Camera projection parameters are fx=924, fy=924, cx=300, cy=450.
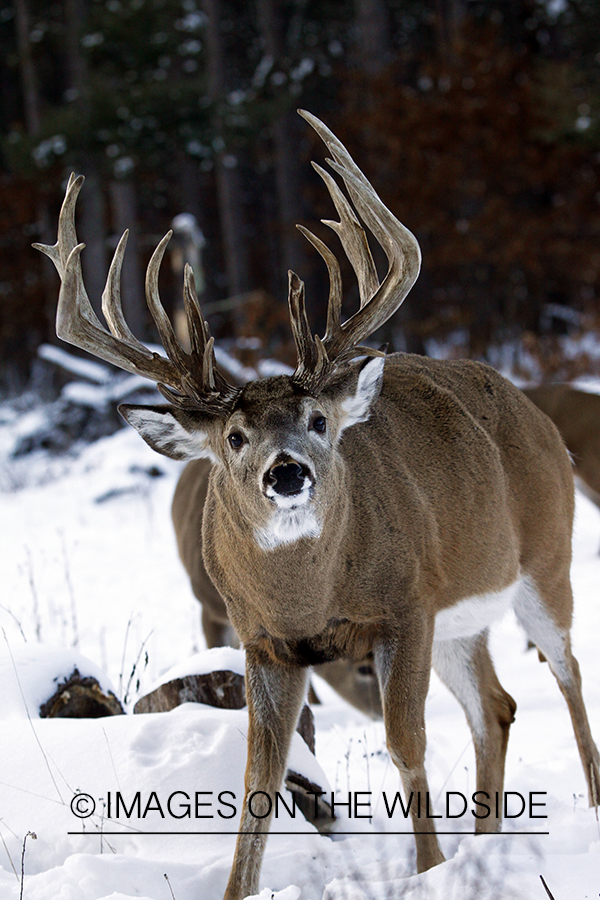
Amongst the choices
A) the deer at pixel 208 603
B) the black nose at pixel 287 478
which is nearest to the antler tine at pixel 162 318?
the black nose at pixel 287 478

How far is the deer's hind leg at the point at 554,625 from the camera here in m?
3.94

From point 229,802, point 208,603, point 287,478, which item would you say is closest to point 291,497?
point 287,478

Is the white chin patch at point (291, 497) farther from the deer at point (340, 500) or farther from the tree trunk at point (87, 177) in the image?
the tree trunk at point (87, 177)

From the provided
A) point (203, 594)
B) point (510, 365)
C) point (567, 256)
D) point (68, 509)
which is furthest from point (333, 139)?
point (567, 256)

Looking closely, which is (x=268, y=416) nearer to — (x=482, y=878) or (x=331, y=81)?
(x=482, y=878)

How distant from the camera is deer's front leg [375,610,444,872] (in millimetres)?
3066

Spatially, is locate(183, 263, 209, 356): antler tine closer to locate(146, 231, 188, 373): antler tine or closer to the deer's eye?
locate(146, 231, 188, 373): antler tine

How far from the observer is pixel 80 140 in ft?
51.6

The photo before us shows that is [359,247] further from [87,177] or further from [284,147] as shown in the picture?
[284,147]

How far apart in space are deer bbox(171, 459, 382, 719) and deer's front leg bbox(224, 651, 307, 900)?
1946 millimetres

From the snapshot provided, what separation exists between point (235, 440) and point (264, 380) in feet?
0.79

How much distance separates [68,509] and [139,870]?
846cm

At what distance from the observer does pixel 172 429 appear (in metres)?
3.29

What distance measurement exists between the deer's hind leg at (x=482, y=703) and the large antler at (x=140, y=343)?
1.60 metres
